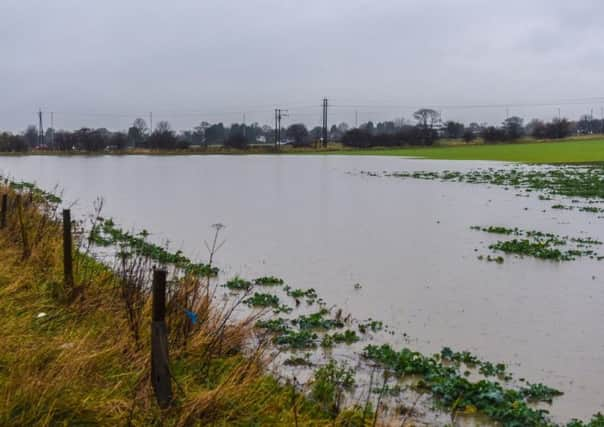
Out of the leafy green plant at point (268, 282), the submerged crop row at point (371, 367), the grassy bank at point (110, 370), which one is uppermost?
the grassy bank at point (110, 370)

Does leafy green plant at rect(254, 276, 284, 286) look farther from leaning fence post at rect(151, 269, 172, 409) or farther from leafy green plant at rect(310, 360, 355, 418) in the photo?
leaning fence post at rect(151, 269, 172, 409)

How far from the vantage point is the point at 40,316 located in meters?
5.65

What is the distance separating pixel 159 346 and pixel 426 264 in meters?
8.45

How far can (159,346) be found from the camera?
13.2 feet

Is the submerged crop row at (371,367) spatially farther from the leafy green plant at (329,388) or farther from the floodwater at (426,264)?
the floodwater at (426,264)

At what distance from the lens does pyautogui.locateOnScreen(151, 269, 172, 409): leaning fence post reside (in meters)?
→ 4.03

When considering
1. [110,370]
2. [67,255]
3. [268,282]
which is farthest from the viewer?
[268,282]

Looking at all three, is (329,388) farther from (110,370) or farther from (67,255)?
(67,255)

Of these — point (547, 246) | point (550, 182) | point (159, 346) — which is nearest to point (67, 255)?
point (159, 346)

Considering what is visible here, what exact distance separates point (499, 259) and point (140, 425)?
9.38 m

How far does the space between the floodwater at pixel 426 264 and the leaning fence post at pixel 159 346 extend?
143 inches

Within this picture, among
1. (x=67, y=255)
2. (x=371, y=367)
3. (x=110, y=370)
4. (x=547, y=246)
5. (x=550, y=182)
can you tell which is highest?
(x=67, y=255)

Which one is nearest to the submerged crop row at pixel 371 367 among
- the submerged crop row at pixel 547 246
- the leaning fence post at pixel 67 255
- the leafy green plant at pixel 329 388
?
the leafy green plant at pixel 329 388

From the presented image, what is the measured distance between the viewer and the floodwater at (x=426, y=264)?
730 centimetres
